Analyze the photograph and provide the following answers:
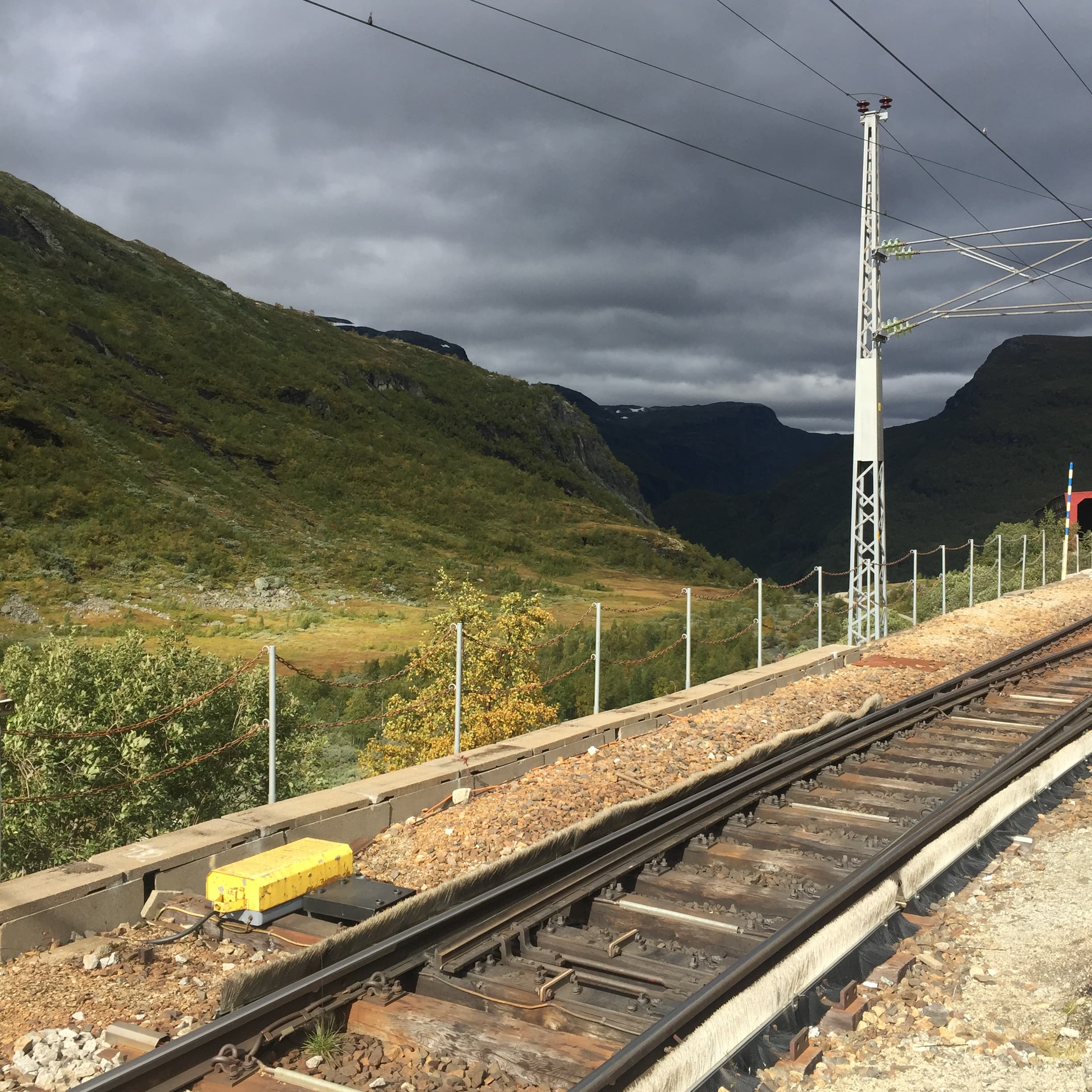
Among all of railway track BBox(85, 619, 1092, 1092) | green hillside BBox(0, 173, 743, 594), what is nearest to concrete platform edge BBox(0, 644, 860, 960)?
railway track BBox(85, 619, 1092, 1092)

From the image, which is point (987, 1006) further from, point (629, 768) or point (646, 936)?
point (629, 768)

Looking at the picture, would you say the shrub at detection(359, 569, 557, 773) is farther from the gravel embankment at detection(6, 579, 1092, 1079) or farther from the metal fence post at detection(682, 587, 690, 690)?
the gravel embankment at detection(6, 579, 1092, 1079)

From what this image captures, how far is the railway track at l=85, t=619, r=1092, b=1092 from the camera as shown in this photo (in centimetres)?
441

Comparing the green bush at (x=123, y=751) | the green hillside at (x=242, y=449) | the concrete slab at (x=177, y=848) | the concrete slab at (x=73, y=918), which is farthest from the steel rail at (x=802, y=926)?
the green hillside at (x=242, y=449)

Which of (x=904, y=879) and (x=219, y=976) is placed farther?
(x=904, y=879)

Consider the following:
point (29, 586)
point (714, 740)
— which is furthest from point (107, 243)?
point (714, 740)

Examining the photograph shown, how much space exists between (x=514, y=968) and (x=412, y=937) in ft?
1.87

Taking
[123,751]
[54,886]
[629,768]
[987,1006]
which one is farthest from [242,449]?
[987,1006]

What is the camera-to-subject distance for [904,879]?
6.34m

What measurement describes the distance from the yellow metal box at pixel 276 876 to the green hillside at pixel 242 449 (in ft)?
109

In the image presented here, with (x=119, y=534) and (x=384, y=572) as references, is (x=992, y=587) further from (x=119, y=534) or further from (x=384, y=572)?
(x=119, y=534)

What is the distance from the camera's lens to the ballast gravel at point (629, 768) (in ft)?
25.8

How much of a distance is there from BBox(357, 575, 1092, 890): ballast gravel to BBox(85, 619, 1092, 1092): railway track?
864mm

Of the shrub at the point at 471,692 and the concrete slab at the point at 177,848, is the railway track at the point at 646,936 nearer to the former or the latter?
the concrete slab at the point at 177,848
